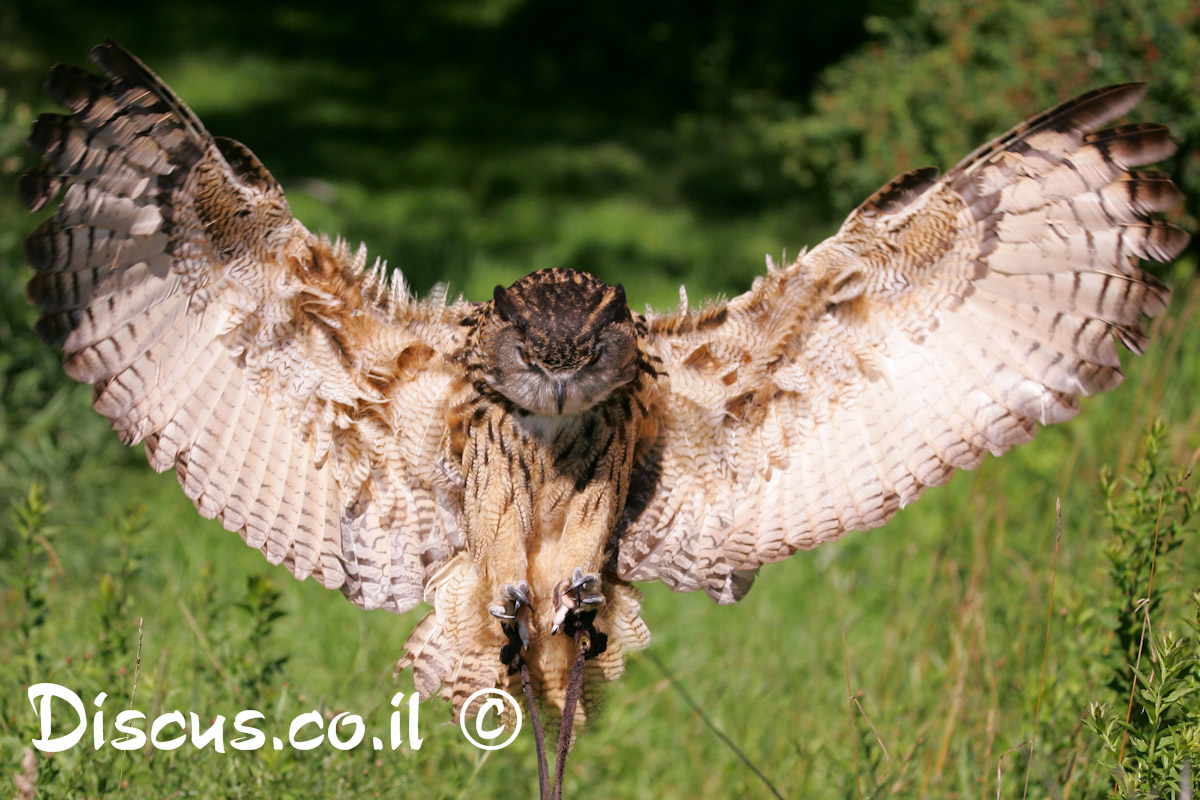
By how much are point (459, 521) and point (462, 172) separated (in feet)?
27.0

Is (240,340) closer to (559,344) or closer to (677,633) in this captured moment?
(559,344)

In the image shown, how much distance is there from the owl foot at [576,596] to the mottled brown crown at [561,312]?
2.06ft

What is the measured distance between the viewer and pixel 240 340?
3133mm

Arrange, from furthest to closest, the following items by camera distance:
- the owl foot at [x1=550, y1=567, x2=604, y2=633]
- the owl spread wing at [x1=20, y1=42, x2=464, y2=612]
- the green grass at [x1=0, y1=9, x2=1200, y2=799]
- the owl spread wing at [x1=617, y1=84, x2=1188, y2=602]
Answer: the green grass at [x1=0, y1=9, x2=1200, y2=799] < the owl foot at [x1=550, y1=567, x2=604, y2=633] < the owl spread wing at [x1=617, y1=84, x2=1188, y2=602] < the owl spread wing at [x1=20, y1=42, x2=464, y2=612]

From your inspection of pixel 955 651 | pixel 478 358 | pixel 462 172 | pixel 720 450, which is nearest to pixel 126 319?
pixel 478 358

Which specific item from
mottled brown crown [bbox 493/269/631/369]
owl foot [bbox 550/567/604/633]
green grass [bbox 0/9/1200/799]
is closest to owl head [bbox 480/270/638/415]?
mottled brown crown [bbox 493/269/631/369]

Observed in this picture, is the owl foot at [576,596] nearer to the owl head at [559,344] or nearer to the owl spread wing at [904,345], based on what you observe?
the owl spread wing at [904,345]

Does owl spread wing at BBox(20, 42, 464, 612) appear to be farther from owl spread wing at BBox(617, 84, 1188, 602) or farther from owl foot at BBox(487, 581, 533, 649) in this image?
owl spread wing at BBox(617, 84, 1188, 602)

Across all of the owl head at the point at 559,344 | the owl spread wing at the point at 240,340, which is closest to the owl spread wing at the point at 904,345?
the owl head at the point at 559,344

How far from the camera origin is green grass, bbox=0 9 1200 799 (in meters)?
3.22

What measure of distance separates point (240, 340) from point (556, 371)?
97 centimetres

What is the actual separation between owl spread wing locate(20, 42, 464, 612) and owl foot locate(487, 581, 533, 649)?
356 mm

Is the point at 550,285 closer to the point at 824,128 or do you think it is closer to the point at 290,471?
the point at 290,471

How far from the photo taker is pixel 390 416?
326 centimetres
